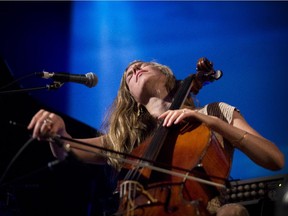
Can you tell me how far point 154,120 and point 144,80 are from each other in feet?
0.76

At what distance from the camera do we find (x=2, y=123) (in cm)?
329

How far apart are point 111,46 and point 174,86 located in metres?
1.35

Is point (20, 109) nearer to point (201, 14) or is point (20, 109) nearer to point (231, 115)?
point (201, 14)

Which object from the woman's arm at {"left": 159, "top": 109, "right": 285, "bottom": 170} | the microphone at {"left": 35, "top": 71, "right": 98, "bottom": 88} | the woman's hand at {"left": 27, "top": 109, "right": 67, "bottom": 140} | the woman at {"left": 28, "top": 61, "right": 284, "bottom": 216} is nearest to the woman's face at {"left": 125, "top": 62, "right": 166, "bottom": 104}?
the woman at {"left": 28, "top": 61, "right": 284, "bottom": 216}

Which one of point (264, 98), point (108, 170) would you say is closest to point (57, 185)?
point (108, 170)

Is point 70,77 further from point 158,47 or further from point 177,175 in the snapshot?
point 158,47

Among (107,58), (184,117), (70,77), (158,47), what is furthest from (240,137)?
(107,58)

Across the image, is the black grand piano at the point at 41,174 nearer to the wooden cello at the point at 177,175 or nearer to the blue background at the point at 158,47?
the blue background at the point at 158,47

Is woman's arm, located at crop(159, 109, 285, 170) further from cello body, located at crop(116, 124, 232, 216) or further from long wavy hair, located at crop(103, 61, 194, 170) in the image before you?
long wavy hair, located at crop(103, 61, 194, 170)

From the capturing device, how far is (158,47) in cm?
351

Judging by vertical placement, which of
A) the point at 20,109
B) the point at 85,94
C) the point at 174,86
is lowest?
the point at 174,86

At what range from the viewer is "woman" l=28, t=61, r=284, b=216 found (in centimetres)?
Result: 183

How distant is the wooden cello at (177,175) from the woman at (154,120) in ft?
0.27

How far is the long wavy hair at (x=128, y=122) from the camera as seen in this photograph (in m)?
2.37
